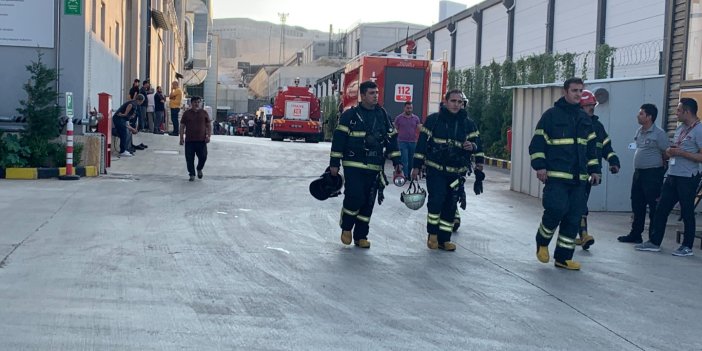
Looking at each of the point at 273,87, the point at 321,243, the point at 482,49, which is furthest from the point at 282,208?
the point at 273,87

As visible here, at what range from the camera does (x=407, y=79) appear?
2591 centimetres

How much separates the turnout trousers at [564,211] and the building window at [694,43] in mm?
5944

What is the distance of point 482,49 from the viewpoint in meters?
38.8

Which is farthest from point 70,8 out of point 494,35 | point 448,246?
point 494,35

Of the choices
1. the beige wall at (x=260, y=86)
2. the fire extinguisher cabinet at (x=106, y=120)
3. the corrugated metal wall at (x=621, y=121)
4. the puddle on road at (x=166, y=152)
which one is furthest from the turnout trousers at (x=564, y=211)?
the beige wall at (x=260, y=86)

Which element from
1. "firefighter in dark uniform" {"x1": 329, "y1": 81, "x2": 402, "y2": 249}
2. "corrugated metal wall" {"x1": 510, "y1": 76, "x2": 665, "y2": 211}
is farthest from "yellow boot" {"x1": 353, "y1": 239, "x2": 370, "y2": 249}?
"corrugated metal wall" {"x1": 510, "y1": 76, "x2": 665, "y2": 211}

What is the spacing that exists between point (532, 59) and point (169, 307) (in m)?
21.4

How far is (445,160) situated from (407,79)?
15451 millimetres

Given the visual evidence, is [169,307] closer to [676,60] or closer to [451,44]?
[676,60]

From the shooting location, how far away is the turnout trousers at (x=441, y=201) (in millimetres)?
10680

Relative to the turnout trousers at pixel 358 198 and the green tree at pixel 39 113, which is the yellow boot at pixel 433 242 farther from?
the green tree at pixel 39 113

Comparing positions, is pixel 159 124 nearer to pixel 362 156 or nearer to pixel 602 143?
pixel 362 156

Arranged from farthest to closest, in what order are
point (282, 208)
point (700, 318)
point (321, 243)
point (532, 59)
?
point (532, 59)
point (282, 208)
point (321, 243)
point (700, 318)

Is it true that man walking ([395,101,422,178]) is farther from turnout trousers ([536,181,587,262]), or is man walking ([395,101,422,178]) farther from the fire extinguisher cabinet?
turnout trousers ([536,181,587,262])
